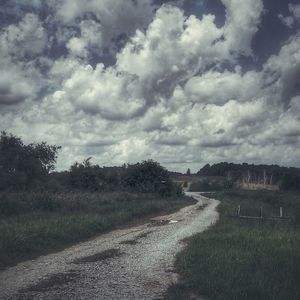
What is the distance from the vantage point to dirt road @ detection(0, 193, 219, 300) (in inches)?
384

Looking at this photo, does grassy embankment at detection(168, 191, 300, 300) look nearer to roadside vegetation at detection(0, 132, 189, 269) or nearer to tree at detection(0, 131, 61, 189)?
roadside vegetation at detection(0, 132, 189, 269)

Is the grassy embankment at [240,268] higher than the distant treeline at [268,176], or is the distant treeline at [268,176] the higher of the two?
the distant treeline at [268,176]

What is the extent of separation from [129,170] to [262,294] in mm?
52018

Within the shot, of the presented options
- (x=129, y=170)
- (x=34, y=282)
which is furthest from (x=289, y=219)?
(x=129, y=170)

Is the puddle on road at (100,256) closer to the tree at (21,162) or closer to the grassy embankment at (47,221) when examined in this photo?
the grassy embankment at (47,221)

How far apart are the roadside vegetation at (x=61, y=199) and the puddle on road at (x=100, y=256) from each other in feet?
7.44

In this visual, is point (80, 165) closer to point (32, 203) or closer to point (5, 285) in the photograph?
point (32, 203)

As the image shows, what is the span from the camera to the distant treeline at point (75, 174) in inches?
2078

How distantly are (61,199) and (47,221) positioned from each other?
10186 mm

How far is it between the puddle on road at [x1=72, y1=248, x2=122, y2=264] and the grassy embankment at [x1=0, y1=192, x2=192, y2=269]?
7.38ft

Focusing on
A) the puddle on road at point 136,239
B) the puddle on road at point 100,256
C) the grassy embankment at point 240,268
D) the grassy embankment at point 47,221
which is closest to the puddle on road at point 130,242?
the puddle on road at point 136,239

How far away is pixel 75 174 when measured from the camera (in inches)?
2392

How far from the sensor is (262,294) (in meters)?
9.43

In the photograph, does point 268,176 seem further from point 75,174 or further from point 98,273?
point 98,273
